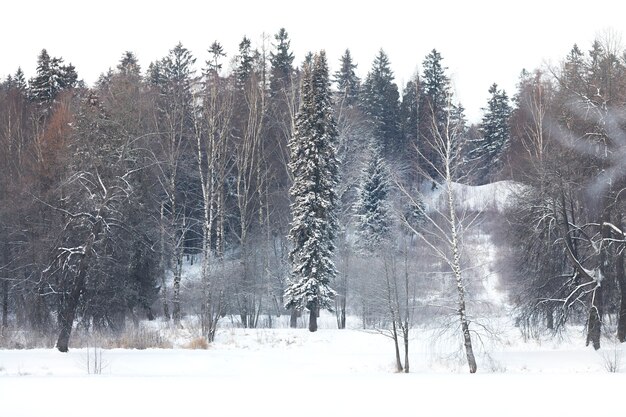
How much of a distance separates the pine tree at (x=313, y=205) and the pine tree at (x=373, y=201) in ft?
32.8

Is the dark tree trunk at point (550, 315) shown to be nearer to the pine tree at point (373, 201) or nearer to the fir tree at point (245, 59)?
the pine tree at point (373, 201)

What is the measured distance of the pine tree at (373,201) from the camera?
4344cm

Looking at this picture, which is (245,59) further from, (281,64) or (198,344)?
(198,344)

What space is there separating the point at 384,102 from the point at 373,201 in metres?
17.9

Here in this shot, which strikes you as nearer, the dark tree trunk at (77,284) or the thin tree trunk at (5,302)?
the dark tree trunk at (77,284)

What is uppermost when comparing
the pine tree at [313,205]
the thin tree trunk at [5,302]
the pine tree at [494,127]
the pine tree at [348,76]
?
the pine tree at [348,76]

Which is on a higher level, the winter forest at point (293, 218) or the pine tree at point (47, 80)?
the pine tree at point (47, 80)

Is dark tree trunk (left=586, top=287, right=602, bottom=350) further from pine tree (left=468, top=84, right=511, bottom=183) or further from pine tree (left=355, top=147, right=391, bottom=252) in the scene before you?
pine tree (left=468, top=84, right=511, bottom=183)

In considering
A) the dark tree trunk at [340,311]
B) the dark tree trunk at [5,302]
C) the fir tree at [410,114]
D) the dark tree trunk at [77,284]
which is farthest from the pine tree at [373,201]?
the dark tree trunk at [77,284]

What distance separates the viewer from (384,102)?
197 ft

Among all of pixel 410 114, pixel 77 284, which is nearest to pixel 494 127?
pixel 410 114

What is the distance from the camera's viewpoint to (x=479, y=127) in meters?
63.3

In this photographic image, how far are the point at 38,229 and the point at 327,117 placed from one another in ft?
53.1

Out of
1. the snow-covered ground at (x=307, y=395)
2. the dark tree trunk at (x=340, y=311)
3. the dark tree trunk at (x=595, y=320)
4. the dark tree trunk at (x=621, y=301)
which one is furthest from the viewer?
the dark tree trunk at (x=340, y=311)
